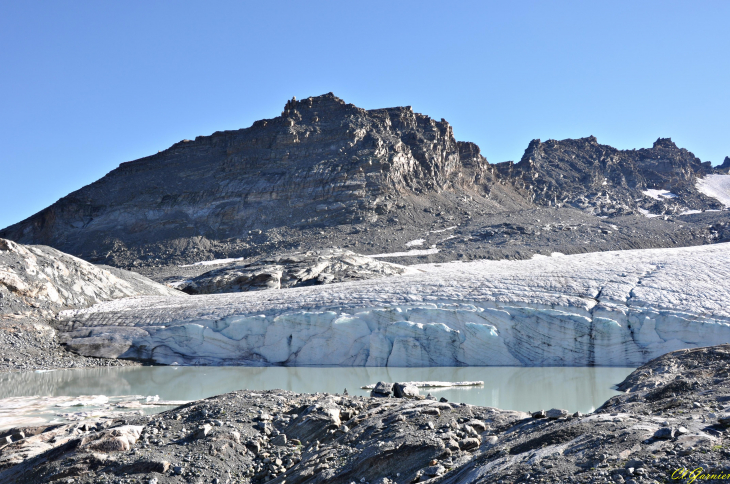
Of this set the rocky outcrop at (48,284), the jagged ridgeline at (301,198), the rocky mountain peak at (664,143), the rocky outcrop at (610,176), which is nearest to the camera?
the rocky outcrop at (48,284)

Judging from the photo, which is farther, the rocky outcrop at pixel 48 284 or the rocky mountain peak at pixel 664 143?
the rocky mountain peak at pixel 664 143

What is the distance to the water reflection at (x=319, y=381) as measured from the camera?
39.7 feet

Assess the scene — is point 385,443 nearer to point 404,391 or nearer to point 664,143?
point 404,391

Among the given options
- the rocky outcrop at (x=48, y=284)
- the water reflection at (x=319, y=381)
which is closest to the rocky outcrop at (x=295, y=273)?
the rocky outcrop at (x=48, y=284)

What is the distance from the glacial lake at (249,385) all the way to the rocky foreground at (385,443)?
295 cm

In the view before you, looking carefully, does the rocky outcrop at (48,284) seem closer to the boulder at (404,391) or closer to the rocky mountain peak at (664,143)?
the boulder at (404,391)

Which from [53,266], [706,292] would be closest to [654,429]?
[706,292]

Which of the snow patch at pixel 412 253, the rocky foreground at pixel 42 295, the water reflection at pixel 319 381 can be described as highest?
the snow patch at pixel 412 253

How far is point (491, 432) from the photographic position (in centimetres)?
675

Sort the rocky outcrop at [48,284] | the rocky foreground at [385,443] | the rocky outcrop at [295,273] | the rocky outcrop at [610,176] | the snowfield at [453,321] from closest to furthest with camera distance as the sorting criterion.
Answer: the rocky foreground at [385,443]
the snowfield at [453,321]
the rocky outcrop at [48,284]
the rocky outcrop at [295,273]
the rocky outcrop at [610,176]

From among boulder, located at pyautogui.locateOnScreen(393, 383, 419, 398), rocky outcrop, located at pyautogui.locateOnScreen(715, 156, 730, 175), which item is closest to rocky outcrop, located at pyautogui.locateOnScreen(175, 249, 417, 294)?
boulder, located at pyautogui.locateOnScreen(393, 383, 419, 398)

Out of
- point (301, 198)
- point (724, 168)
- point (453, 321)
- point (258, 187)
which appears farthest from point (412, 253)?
point (724, 168)

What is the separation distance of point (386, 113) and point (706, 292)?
71.0 meters

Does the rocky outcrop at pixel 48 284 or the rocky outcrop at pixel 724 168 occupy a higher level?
the rocky outcrop at pixel 724 168
